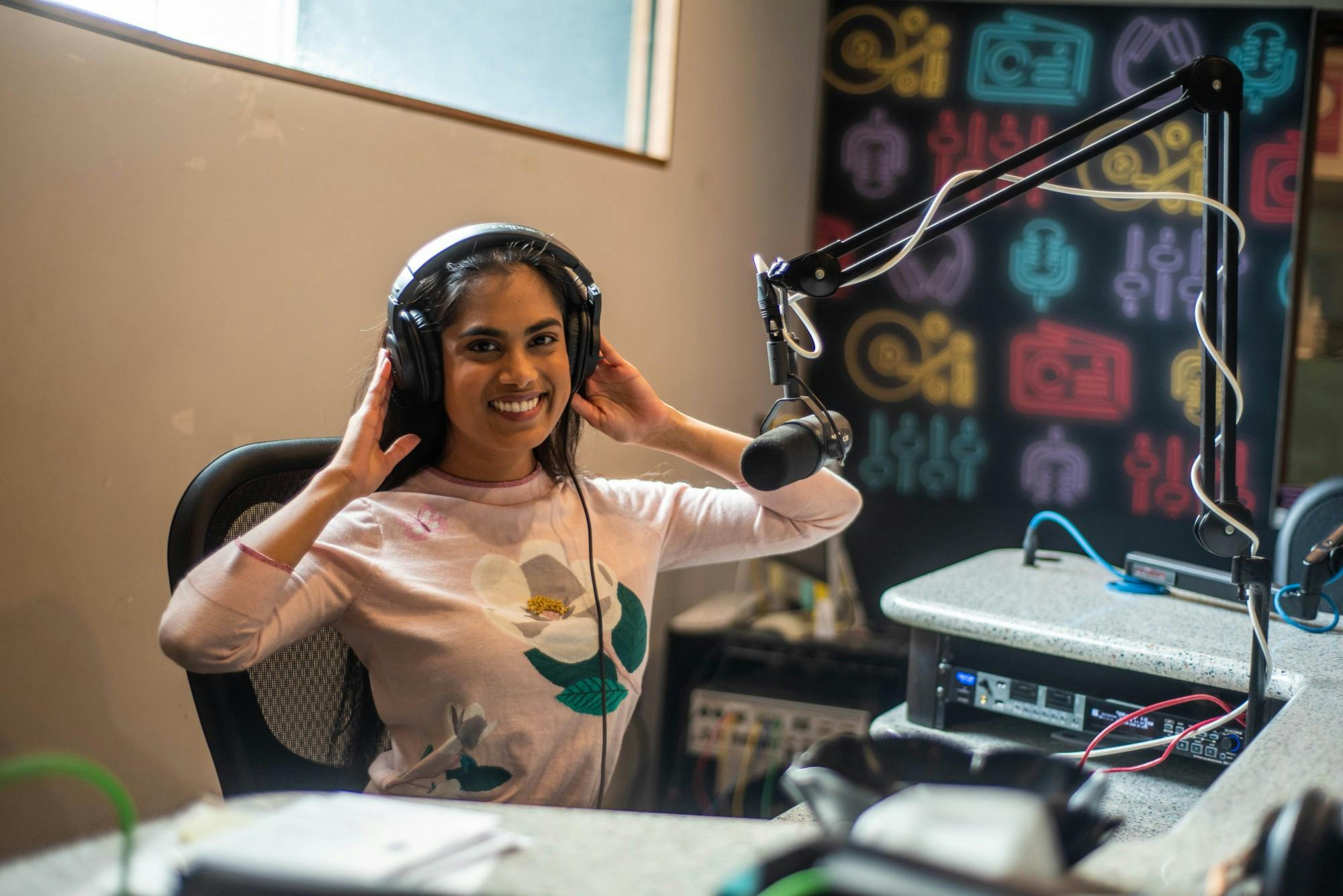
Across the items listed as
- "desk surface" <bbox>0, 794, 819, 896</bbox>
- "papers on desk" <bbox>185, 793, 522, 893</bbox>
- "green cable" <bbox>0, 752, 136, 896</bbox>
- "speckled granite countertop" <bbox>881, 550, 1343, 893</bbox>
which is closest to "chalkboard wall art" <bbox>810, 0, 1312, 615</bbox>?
"speckled granite countertop" <bbox>881, 550, 1343, 893</bbox>

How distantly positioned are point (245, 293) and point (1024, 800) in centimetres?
126

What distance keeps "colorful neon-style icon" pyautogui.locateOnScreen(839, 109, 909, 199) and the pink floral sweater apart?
173cm

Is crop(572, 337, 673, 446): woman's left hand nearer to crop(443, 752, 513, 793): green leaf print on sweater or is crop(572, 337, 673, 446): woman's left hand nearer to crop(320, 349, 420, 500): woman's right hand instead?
crop(320, 349, 420, 500): woman's right hand

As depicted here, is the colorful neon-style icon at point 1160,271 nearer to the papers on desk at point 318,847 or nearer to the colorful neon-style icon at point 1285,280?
the colorful neon-style icon at point 1285,280

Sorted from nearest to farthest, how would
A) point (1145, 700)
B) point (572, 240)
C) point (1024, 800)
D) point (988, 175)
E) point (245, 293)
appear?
point (1024, 800) < point (988, 175) < point (1145, 700) < point (245, 293) < point (572, 240)

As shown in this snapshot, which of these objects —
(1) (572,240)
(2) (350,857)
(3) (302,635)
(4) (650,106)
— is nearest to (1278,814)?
(2) (350,857)

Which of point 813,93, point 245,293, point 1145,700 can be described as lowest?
point 1145,700

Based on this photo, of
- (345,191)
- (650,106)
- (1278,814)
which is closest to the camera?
(1278,814)

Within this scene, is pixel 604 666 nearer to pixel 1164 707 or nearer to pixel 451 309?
pixel 451 309

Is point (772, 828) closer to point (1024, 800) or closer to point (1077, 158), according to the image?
point (1024, 800)

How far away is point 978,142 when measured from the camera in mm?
2717

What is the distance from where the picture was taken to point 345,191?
1.64 meters

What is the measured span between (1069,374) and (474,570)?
1905 millimetres

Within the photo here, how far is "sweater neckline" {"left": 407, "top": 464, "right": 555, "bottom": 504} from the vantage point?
1300mm
